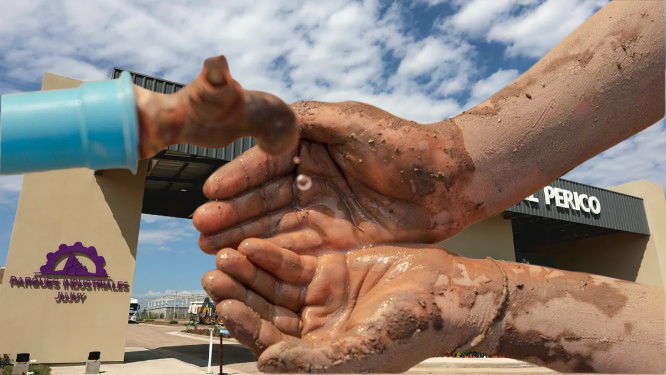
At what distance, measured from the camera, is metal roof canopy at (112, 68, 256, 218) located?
970 cm

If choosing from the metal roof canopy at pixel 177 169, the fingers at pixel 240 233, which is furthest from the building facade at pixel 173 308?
the fingers at pixel 240 233

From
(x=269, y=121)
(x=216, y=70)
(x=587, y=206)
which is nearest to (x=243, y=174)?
(x=269, y=121)

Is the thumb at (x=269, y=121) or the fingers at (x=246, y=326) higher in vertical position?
the thumb at (x=269, y=121)

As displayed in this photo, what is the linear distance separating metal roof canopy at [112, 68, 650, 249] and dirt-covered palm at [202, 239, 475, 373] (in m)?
8.17

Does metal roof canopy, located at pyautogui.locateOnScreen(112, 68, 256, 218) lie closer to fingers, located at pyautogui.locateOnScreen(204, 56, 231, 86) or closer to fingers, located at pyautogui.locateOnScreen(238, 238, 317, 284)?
fingers, located at pyautogui.locateOnScreen(238, 238, 317, 284)

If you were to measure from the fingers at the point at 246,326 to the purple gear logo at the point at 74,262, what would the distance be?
10017 millimetres

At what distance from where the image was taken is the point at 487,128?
2.67 metres

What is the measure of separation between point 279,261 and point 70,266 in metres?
10.1

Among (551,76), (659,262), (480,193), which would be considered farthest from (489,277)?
(659,262)

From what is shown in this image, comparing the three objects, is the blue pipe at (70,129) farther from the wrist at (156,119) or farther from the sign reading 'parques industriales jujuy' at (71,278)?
the sign reading 'parques industriales jujuy' at (71,278)

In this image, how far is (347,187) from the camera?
2.70m

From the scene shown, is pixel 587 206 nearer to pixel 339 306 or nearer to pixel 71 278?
pixel 339 306

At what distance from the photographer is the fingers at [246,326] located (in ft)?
6.41

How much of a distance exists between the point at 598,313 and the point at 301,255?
1.66 meters
